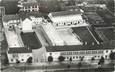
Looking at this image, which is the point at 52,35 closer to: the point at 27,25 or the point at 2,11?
the point at 27,25

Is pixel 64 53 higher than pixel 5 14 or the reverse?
the reverse

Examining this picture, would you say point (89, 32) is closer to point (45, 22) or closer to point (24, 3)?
point (45, 22)

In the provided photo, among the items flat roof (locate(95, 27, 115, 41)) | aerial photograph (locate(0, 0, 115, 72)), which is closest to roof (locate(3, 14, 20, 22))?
aerial photograph (locate(0, 0, 115, 72))

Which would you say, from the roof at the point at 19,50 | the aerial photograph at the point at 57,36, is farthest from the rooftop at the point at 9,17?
the roof at the point at 19,50

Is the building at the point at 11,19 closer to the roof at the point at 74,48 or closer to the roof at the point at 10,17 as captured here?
the roof at the point at 10,17

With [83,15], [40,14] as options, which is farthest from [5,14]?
[83,15]

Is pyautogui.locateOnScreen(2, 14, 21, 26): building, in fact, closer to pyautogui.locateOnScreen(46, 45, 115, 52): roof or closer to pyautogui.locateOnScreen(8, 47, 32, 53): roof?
pyautogui.locateOnScreen(8, 47, 32, 53): roof

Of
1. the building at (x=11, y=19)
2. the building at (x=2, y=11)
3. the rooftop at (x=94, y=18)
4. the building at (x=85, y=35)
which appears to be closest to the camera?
the building at (x=85, y=35)
